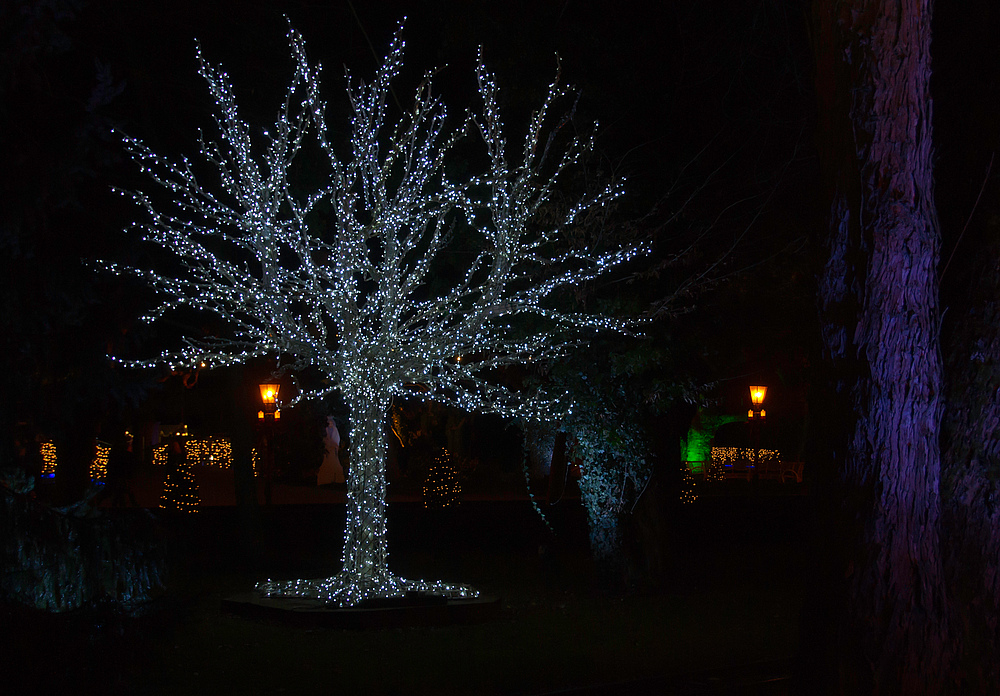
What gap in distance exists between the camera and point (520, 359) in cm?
1267

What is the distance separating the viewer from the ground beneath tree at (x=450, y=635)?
5512 millimetres

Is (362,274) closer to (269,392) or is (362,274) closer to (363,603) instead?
(363,603)

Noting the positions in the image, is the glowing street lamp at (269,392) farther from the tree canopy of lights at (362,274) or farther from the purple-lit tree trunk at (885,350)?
the purple-lit tree trunk at (885,350)

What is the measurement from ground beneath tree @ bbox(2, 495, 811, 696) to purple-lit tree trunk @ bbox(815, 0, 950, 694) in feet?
10.0

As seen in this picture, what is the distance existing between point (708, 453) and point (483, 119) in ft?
110

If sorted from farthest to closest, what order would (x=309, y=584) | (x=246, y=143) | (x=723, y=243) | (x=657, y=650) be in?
(x=723, y=243) → (x=309, y=584) → (x=246, y=143) → (x=657, y=650)

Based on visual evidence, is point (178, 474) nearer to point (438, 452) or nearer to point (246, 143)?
point (438, 452)

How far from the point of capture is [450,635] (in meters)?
10.5

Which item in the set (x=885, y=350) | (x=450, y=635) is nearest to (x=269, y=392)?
(x=450, y=635)

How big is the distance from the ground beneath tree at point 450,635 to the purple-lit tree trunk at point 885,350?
306 cm

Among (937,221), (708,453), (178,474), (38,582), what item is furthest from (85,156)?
(708,453)

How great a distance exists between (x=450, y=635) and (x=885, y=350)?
597cm

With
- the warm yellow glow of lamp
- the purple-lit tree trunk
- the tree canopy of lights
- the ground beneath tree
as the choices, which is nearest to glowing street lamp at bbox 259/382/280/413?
the warm yellow glow of lamp

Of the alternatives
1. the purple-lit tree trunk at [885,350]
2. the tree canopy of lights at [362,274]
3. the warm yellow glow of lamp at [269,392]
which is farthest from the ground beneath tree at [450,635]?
the purple-lit tree trunk at [885,350]
